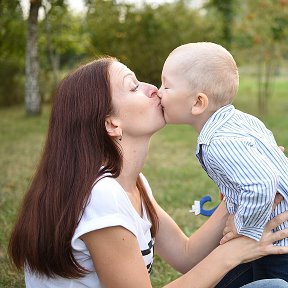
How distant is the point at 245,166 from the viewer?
2135 mm

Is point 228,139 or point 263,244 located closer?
point 228,139

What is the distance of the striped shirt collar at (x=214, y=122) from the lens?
2275 mm

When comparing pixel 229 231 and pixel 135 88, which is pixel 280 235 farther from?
pixel 135 88

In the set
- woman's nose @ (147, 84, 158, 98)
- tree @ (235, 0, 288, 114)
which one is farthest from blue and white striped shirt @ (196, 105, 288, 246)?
tree @ (235, 0, 288, 114)

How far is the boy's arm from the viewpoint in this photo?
6.97ft

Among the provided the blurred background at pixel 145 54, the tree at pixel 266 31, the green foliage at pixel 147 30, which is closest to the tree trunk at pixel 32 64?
the blurred background at pixel 145 54

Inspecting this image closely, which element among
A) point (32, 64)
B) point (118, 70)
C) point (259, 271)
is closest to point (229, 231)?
point (259, 271)

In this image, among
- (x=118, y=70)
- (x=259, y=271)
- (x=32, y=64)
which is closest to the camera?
(x=118, y=70)

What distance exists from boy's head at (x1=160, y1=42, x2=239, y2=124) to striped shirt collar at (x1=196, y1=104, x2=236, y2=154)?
44 millimetres

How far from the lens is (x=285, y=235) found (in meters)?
2.33

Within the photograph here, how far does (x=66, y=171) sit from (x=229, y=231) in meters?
0.71

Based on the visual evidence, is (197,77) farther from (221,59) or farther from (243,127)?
(243,127)

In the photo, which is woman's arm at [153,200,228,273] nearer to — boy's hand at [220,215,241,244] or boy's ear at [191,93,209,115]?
boy's hand at [220,215,241,244]

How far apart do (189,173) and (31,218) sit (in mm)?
5385
